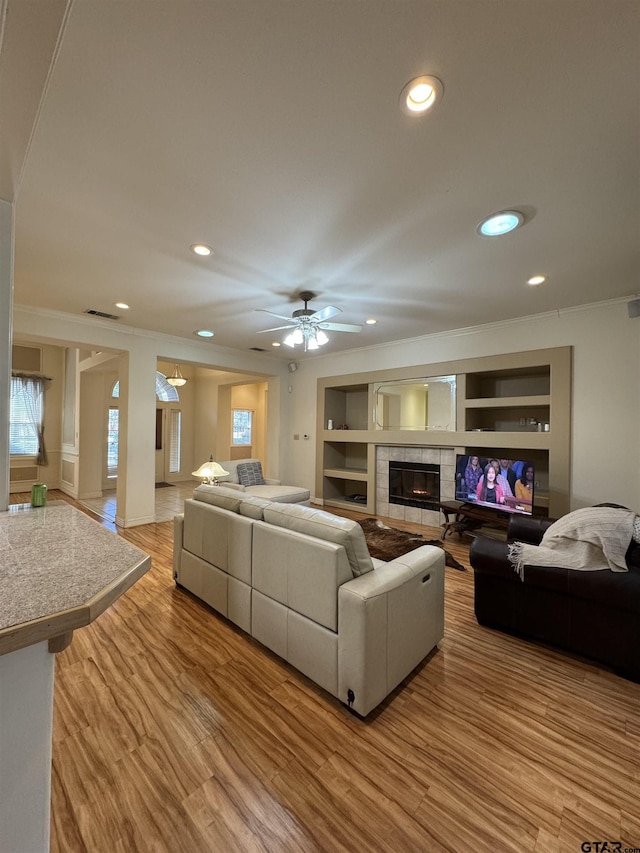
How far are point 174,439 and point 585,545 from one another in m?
9.05

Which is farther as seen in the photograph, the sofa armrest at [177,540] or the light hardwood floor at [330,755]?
→ the sofa armrest at [177,540]

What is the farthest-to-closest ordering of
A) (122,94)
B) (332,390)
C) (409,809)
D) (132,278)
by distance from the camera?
(332,390) < (132,278) < (122,94) < (409,809)

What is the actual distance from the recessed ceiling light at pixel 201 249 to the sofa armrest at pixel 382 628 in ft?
8.28

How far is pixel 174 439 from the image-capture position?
30.6 ft

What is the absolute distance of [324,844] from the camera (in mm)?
1209

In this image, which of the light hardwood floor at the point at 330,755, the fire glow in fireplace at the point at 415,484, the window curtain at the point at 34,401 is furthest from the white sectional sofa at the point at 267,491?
the window curtain at the point at 34,401

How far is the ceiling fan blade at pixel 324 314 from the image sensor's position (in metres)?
3.15

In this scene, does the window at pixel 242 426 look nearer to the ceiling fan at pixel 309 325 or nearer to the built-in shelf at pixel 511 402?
the ceiling fan at pixel 309 325

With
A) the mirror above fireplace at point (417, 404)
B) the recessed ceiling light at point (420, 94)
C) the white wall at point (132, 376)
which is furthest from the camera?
A: the mirror above fireplace at point (417, 404)

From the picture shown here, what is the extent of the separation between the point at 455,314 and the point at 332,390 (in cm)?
299

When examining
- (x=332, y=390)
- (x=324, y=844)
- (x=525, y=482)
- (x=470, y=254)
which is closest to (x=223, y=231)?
(x=470, y=254)

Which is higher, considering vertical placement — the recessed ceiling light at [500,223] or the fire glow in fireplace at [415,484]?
the recessed ceiling light at [500,223]

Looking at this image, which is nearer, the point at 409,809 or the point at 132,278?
the point at 409,809

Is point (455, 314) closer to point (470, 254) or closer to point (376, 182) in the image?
point (470, 254)
